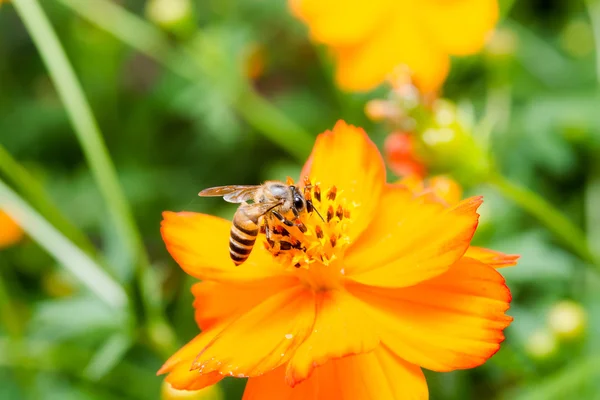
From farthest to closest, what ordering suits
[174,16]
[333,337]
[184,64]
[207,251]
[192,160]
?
[192,160] < [184,64] < [174,16] < [207,251] < [333,337]

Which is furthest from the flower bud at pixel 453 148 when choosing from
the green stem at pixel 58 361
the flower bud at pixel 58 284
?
the flower bud at pixel 58 284

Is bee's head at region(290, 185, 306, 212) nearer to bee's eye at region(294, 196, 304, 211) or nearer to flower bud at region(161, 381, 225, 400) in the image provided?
bee's eye at region(294, 196, 304, 211)

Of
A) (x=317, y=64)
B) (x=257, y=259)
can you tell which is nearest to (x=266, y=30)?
(x=317, y=64)

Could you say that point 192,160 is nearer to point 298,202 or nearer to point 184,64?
point 184,64

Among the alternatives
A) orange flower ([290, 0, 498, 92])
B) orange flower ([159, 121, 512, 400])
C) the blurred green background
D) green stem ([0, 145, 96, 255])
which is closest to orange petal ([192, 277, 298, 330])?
orange flower ([159, 121, 512, 400])

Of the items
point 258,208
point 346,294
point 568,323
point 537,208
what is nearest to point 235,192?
point 258,208

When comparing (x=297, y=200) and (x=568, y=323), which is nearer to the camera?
(x=297, y=200)

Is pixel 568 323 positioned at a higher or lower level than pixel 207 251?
lower

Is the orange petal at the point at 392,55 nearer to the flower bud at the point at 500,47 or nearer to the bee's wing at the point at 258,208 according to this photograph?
the flower bud at the point at 500,47
